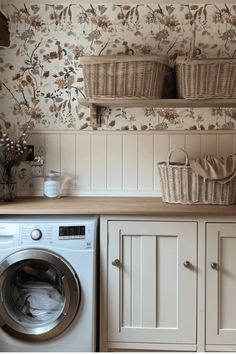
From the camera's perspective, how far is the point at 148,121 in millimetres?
2816

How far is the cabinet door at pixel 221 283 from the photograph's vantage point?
224cm

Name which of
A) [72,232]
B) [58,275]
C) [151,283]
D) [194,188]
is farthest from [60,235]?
[194,188]

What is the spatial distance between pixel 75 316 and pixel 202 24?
2020mm

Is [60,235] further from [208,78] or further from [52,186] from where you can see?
[208,78]

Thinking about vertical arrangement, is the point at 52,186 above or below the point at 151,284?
above

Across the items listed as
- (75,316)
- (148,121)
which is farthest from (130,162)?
(75,316)

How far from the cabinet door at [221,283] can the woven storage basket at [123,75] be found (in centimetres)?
89

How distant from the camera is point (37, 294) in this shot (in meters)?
2.32

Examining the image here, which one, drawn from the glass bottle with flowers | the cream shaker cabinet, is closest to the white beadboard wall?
the glass bottle with flowers

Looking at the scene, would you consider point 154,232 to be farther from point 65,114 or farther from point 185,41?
point 185,41

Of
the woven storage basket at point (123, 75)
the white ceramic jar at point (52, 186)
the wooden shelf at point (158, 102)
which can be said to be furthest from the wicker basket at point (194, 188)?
the white ceramic jar at point (52, 186)

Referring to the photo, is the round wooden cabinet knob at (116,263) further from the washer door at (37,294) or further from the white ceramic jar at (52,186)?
the white ceramic jar at (52,186)

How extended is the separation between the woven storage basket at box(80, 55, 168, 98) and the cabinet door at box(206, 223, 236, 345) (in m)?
0.89

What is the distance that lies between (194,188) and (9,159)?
3.75ft
